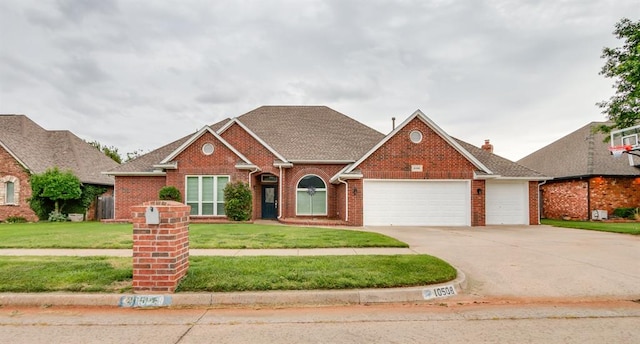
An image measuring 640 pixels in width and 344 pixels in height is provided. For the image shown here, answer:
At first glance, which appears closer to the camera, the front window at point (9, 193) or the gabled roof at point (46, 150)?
the front window at point (9, 193)

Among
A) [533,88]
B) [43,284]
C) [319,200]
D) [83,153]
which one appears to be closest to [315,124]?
[319,200]

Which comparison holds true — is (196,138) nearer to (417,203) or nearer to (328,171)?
(328,171)

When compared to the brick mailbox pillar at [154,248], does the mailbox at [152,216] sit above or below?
above

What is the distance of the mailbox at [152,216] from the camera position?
5.65 metres

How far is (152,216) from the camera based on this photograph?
223 inches

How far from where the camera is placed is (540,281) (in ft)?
22.2

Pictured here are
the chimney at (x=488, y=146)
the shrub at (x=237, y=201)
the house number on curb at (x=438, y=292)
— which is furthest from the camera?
the chimney at (x=488, y=146)

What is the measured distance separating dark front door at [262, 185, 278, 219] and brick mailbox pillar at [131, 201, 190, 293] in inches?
636

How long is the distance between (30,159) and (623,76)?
1288 inches

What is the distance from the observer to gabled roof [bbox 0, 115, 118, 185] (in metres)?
23.4

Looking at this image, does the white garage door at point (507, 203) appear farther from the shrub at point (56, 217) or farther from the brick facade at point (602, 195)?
the shrub at point (56, 217)

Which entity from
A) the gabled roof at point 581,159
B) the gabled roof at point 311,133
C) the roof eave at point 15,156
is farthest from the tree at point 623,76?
the roof eave at point 15,156

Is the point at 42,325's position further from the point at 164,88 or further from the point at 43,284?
the point at 164,88

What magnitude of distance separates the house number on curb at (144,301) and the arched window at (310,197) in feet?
51.2
